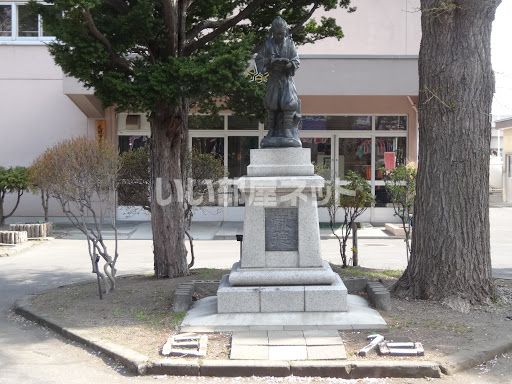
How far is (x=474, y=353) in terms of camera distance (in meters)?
6.28

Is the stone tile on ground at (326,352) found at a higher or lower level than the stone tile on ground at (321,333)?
lower

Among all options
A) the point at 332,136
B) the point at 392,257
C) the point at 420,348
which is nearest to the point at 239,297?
the point at 420,348

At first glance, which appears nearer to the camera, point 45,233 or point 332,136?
point 45,233

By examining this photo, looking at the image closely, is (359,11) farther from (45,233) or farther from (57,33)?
(57,33)

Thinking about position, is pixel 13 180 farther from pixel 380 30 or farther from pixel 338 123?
pixel 380 30

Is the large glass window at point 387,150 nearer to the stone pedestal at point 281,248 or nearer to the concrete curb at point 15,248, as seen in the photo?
the concrete curb at point 15,248

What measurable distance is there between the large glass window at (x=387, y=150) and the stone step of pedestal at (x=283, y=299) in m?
15.3

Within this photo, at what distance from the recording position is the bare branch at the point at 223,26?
10516 millimetres

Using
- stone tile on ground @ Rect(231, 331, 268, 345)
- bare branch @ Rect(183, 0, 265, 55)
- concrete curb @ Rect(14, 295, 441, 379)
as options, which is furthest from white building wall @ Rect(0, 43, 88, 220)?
concrete curb @ Rect(14, 295, 441, 379)

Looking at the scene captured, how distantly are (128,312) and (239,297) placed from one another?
1681mm

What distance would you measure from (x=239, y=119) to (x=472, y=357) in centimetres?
→ 1692

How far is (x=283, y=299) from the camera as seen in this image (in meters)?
7.39

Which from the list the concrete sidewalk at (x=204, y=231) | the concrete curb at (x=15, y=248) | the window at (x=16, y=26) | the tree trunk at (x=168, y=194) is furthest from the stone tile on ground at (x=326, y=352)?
the window at (x=16, y=26)

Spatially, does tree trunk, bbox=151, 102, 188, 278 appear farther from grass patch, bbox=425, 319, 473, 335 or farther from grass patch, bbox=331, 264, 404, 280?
grass patch, bbox=425, 319, 473, 335
